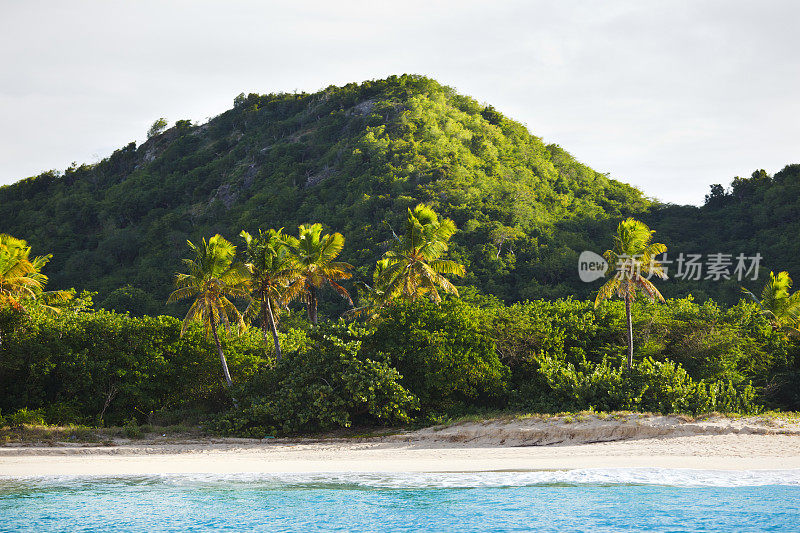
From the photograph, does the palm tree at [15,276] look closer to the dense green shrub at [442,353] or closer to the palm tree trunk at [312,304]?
the palm tree trunk at [312,304]

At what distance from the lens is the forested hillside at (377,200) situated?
5594 centimetres

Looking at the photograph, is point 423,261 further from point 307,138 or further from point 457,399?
point 307,138

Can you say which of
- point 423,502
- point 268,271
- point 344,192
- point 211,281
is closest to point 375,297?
point 268,271

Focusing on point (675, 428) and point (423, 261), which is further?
point (423, 261)

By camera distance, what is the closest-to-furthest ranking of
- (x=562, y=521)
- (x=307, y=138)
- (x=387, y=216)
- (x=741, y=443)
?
(x=562, y=521) < (x=741, y=443) < (x=387, y=216) < (x=307, y=138)

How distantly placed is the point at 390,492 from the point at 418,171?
5084 centimetres

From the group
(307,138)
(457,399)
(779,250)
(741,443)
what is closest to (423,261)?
(457,399)

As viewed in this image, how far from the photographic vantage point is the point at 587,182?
251 feet

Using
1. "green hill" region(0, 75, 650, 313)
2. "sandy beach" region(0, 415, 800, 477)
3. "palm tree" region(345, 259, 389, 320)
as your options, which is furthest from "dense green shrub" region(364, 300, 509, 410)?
"green hill" region(0, 75, 650, 313)

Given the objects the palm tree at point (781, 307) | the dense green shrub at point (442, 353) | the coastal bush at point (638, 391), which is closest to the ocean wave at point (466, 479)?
the coastal bush at point (638, 391)

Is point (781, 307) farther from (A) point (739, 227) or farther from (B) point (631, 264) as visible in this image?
(A) point (739, 227)

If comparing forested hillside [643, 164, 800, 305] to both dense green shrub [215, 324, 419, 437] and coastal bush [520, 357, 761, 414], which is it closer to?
coastal bush [520, 357, 761, 414]

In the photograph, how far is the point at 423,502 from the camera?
15859mm

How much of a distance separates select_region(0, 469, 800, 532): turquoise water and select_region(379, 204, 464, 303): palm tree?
12.2 m
